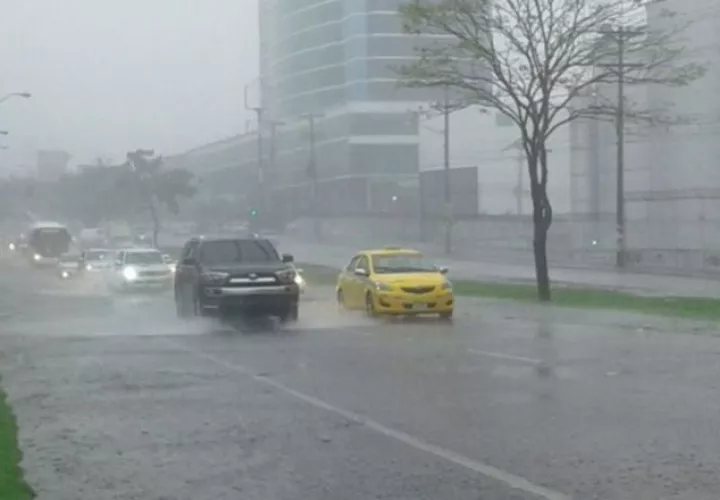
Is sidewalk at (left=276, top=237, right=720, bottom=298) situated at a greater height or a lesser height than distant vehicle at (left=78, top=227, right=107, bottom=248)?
lesser

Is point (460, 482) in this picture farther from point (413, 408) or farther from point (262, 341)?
point (262, 341)

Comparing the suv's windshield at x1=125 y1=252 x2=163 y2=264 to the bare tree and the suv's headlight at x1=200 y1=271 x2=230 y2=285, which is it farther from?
the suv's headlight at x1=200 y1=271 x2=230 y2=285

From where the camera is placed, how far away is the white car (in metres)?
45.1

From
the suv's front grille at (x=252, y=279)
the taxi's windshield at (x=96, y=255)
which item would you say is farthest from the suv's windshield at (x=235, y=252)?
the taxi's windshield at (x=96, y=255)

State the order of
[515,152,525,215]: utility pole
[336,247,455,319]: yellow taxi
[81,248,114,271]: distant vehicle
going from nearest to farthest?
[336,247,455,319]: yellow taxi < [81,248,114,271]: distant vehicle < [515,152,525,215]: utility pole

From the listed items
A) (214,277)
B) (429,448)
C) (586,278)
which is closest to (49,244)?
(586,278)

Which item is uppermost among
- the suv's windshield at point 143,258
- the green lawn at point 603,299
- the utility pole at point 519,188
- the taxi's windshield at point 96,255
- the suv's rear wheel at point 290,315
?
the utility pole at point 519,188

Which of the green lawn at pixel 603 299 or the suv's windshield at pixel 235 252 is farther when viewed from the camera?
the green lawn at pixel 603 299

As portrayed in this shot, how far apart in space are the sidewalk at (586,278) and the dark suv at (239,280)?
13582 mm

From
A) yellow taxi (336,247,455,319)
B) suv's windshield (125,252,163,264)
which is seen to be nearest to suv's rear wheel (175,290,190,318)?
yellow taxi (336,247,455,319)

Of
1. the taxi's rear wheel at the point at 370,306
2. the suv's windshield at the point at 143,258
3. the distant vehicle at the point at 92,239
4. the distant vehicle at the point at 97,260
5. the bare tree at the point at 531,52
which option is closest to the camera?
the taxi's rear wheel at the point at 370,306

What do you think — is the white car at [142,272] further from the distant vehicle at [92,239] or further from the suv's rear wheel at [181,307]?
the distant vehicle at [92,239]

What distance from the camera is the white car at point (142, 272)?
4506 centimetres

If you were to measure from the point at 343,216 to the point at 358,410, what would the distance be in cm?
9272
